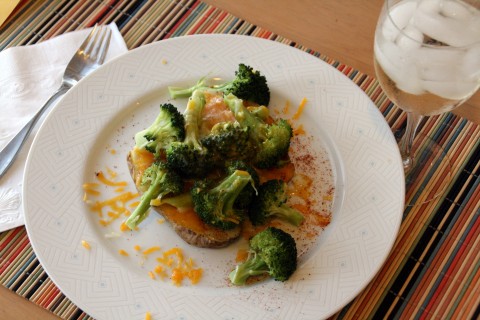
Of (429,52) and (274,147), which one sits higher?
(429,52)

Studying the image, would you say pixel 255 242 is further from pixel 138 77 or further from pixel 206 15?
pixel 206 15

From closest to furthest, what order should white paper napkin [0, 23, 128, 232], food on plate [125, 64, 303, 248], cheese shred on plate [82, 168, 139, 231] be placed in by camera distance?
1. food on plate [125, 64, 303, 248]
2. cheese shred on plate [82, 168, 139, 231]
3. white paper napkin [0, 23, 128, 232]

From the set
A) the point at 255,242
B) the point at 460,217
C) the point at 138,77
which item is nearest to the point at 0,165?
the point at 138,77

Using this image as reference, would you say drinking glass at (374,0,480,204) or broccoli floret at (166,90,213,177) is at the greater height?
drinking glass at (374,0,480,204)

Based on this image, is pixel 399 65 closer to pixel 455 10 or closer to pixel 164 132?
pixel 455 10

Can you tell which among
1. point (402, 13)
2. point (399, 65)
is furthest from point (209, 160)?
point (402, 13)

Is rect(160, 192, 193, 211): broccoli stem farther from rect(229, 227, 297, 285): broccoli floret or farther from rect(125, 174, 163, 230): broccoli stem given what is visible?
rect(229, 227, 297, 285): broccoli floret

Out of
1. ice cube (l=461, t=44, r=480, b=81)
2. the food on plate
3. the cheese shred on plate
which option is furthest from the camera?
the cheese shred on plate

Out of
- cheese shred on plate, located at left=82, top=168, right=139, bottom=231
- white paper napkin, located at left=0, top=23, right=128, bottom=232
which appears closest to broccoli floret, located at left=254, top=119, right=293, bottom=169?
cheese shred on plate, located at left=82, top=168, right=139, bottom=231
